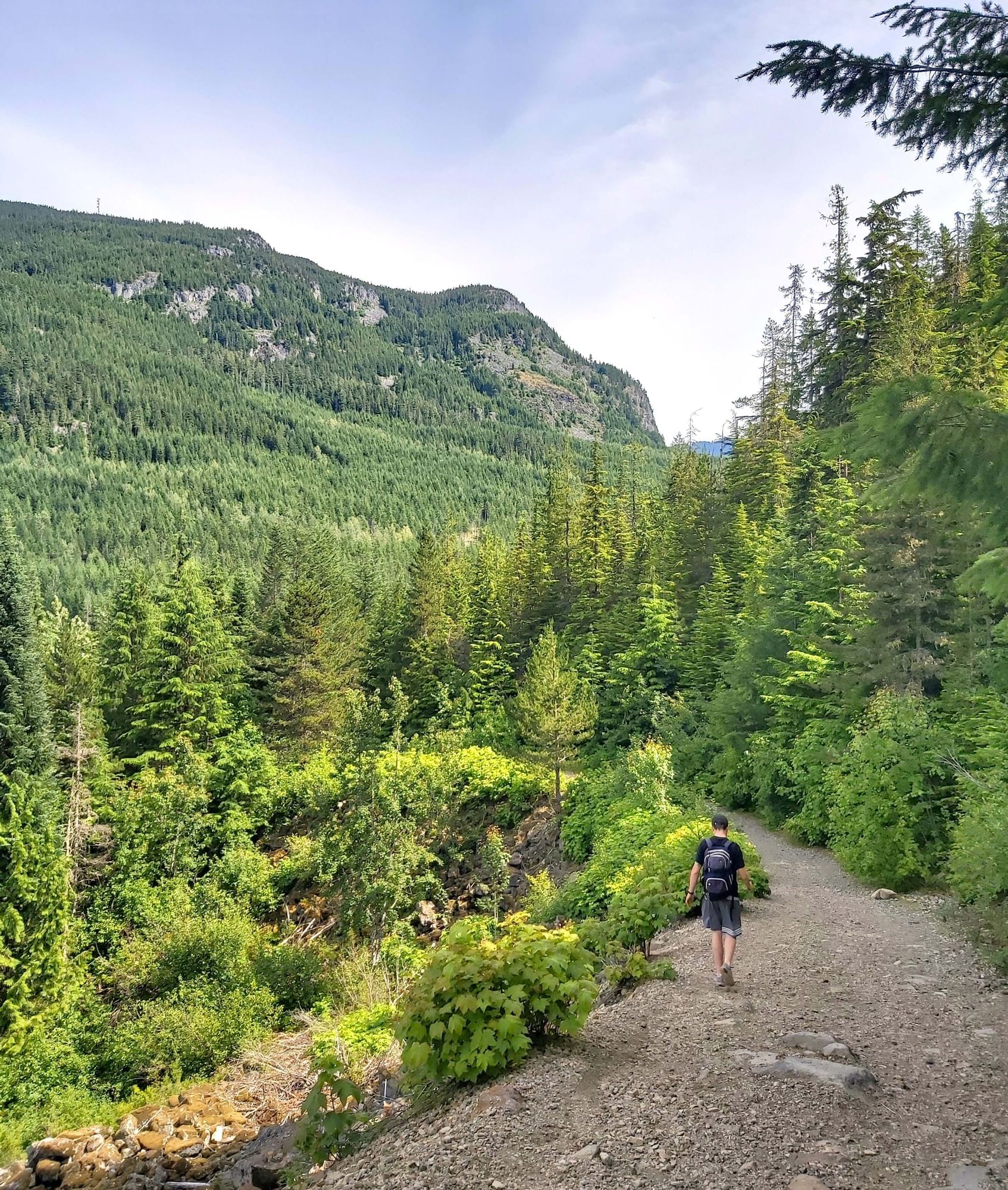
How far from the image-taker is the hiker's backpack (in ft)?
22.9

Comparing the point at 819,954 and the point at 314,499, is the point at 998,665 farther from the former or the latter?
the point at 314,499

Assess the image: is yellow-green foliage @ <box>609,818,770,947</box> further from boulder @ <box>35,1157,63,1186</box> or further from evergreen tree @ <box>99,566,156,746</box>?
evergreen tree @ <box>99,566,156,746</box>

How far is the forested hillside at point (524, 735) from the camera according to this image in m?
7.86

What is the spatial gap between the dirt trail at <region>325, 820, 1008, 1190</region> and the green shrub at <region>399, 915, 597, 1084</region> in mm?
261

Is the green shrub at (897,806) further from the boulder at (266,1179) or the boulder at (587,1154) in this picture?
the boulder at (266,1179)

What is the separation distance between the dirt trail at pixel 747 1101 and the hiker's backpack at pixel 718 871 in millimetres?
919

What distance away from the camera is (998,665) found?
10.8 metres

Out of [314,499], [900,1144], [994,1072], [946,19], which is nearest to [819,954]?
[994,1072]

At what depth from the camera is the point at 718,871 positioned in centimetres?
705

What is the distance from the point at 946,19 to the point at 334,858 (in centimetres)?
2357

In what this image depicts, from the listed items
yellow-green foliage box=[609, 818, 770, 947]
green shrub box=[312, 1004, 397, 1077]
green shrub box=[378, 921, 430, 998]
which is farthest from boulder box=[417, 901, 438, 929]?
yellow-green foliage box=[609, 818, 770, 947]

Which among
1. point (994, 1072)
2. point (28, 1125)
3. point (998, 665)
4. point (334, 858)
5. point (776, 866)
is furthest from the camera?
point (334, 858)

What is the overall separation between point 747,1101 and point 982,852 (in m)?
4.83

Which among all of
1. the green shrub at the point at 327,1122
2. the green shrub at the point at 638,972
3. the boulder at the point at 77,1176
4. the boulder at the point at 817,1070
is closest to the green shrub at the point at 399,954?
the boulder at the point at 77,1176
